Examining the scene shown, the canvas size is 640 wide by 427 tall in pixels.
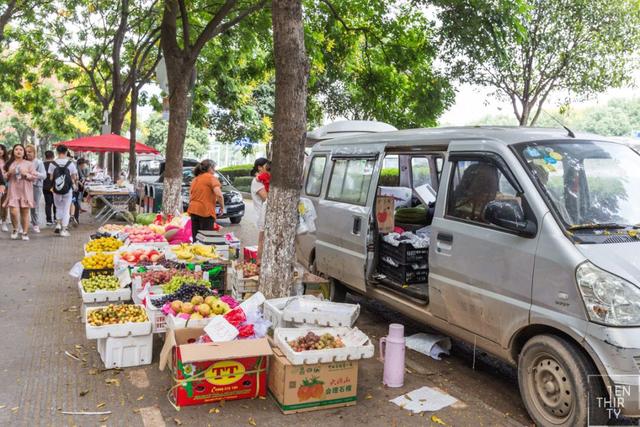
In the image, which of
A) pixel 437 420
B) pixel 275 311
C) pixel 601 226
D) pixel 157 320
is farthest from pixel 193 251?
pixel 601 226

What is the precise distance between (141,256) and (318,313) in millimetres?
3281

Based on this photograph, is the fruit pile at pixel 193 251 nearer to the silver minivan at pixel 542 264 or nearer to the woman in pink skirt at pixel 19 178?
the silver minivan at pixel 542 264

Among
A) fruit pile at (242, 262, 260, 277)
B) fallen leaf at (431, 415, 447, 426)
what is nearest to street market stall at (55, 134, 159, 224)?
fruit pile at (242, 262, 260, 277)

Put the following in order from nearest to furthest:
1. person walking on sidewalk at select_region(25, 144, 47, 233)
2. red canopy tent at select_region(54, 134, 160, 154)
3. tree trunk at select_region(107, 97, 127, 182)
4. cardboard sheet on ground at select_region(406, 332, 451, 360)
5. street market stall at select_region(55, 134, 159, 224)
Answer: cardboard sheet on ground at select_region(406, 332, 451, 360) → person walking on sidewalk at select_region(25, 144, 47, 233) → street market stall at select_region(55, 134, 159, 224) → red canopy tent at select_region(54, 134, 160, 154) → tree trunk at select_region(107, 97, 127, 182)

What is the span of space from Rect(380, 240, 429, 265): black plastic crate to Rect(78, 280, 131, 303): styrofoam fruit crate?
297cm

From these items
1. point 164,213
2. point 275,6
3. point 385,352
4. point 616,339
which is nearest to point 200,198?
point 164,213

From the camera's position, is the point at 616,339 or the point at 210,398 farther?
the point at 210,398

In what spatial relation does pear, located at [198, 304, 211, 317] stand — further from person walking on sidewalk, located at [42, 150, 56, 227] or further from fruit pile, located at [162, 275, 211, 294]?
person walking on sidewalk, located at [42, 150, 56, 227]

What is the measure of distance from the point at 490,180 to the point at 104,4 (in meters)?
19.9

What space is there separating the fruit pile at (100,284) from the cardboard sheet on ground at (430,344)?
3392 mm

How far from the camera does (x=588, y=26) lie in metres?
16.3

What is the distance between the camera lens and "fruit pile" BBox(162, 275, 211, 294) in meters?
5.96

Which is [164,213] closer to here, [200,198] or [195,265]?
[200,198]

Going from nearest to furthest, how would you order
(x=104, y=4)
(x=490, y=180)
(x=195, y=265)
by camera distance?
(x=490, y=180)
(x=195, y=265)
(x=104, y=4)
